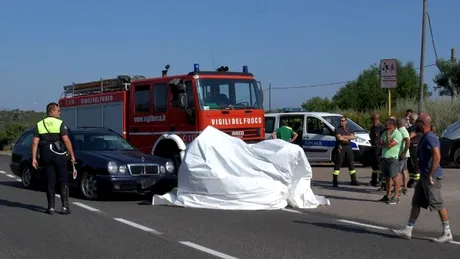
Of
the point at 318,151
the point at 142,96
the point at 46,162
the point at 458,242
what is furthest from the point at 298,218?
the point at 318,151

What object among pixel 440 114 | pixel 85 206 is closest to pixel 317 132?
pixel 440 114

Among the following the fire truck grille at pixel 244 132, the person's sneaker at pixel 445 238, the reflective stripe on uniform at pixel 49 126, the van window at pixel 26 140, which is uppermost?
the reflective stripe on uniform at pixel 49 126

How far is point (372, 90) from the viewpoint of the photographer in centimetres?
4762

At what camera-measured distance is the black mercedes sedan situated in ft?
43.0

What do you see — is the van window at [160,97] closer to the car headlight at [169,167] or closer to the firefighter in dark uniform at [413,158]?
the car headlight at [169,167]

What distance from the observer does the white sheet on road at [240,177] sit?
12.3 m

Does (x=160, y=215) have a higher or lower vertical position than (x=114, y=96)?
lower

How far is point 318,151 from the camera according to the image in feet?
68.1

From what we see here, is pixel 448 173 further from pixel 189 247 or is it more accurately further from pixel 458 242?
pixel 189 247

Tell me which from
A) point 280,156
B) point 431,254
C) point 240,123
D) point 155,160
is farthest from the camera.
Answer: point 240,123

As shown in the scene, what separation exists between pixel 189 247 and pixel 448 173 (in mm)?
11152

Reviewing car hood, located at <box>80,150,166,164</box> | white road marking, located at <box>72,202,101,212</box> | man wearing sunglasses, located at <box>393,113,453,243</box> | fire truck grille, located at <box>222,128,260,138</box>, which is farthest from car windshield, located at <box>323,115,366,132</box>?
man wearing sunglasses, located at <box>393,113,453,243</box>

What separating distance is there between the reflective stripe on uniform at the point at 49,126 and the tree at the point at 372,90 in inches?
1385

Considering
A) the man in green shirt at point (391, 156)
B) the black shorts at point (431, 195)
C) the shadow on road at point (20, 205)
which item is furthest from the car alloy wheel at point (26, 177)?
the black shorts at point (431, 195)
